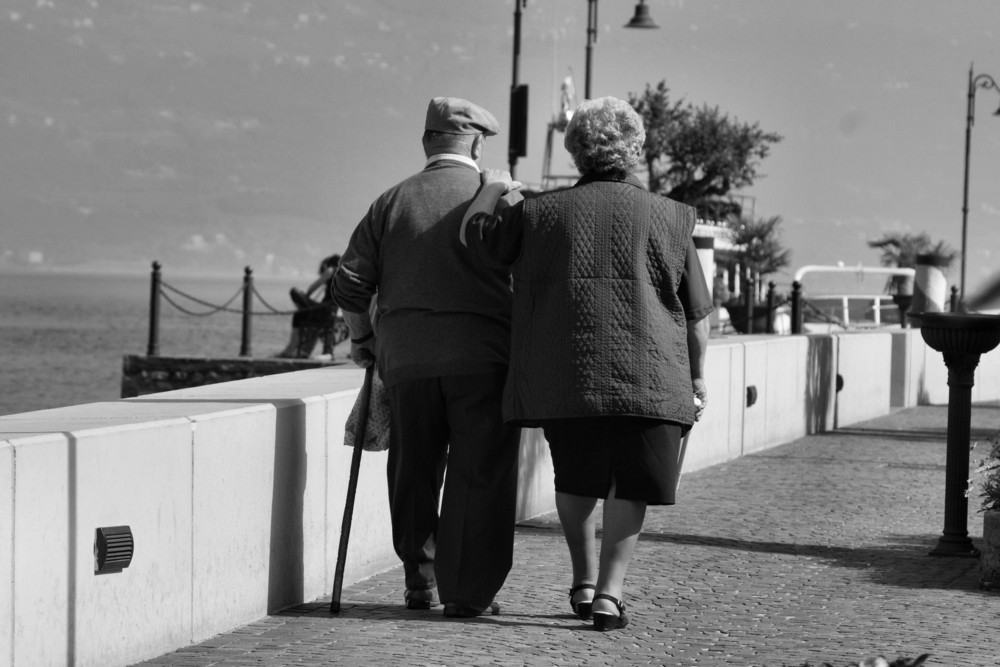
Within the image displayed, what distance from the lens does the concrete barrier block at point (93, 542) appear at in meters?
4.57

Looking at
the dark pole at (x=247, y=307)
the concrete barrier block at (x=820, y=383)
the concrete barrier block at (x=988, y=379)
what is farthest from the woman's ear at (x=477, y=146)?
the dark pole at (x=247, y=307)

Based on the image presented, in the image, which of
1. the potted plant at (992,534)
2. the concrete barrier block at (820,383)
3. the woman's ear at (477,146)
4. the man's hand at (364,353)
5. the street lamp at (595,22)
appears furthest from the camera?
the street lamp at (595,22)

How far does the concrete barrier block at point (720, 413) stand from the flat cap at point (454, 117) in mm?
5019

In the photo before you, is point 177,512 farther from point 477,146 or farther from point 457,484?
point 477,146

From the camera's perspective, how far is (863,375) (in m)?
15.9

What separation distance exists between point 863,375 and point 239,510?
11042 millimetres

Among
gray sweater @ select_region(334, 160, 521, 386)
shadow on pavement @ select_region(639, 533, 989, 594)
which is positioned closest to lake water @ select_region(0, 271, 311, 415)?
shadow on pavement @ select_region(639, 533, 989, 594)

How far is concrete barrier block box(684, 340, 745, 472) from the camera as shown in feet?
36.2

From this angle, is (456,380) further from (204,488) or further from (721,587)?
(721,587)

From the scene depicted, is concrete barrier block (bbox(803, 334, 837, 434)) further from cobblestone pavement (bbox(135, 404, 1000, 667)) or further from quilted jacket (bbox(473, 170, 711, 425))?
quilted jacket (bbox(473, 170, 711, 425))

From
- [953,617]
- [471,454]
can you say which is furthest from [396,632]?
[953,617]

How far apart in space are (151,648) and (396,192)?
69.1 inches

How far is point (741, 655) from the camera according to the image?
17.6ft

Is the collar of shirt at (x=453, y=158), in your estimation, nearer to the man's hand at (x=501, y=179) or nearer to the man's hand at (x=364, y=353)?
the man's hand at (x=501, y=179)
